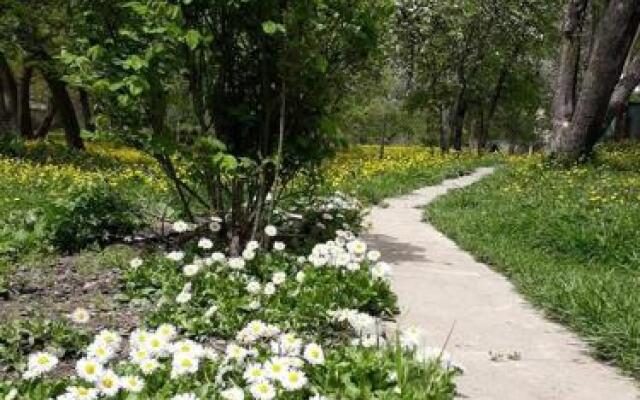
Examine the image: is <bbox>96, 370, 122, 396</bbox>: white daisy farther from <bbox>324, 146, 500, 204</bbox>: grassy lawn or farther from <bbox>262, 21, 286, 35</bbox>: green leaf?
<bbox>324, 146, 500, 204</bbox>: grassy lawn

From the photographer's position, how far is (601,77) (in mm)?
16875

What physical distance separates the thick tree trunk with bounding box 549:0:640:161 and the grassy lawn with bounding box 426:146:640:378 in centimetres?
154

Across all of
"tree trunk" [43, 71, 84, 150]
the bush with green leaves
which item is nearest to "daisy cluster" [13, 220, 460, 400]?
the bush with green leaves

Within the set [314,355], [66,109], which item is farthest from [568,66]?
[314,355]

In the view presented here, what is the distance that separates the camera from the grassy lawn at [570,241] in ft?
19.8

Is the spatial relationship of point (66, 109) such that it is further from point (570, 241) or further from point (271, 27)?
point (271, 27)

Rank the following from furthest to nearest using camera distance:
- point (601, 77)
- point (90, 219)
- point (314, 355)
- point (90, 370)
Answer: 1. point (601, 77)
2. point (90, 219)
3. point (314, 355)
4. point (90, 370)

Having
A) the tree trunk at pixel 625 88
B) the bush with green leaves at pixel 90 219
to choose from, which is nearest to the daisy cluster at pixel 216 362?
the bush with green leaves at pixel 90 219

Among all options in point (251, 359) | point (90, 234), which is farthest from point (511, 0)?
point (251, 359)

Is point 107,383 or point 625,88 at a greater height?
point 625,88

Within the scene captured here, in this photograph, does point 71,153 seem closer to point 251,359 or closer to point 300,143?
point 300,143

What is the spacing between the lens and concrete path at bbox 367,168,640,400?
186 inches

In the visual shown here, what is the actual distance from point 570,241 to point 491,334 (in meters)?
3.85

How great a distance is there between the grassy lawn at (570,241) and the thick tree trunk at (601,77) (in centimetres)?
154
